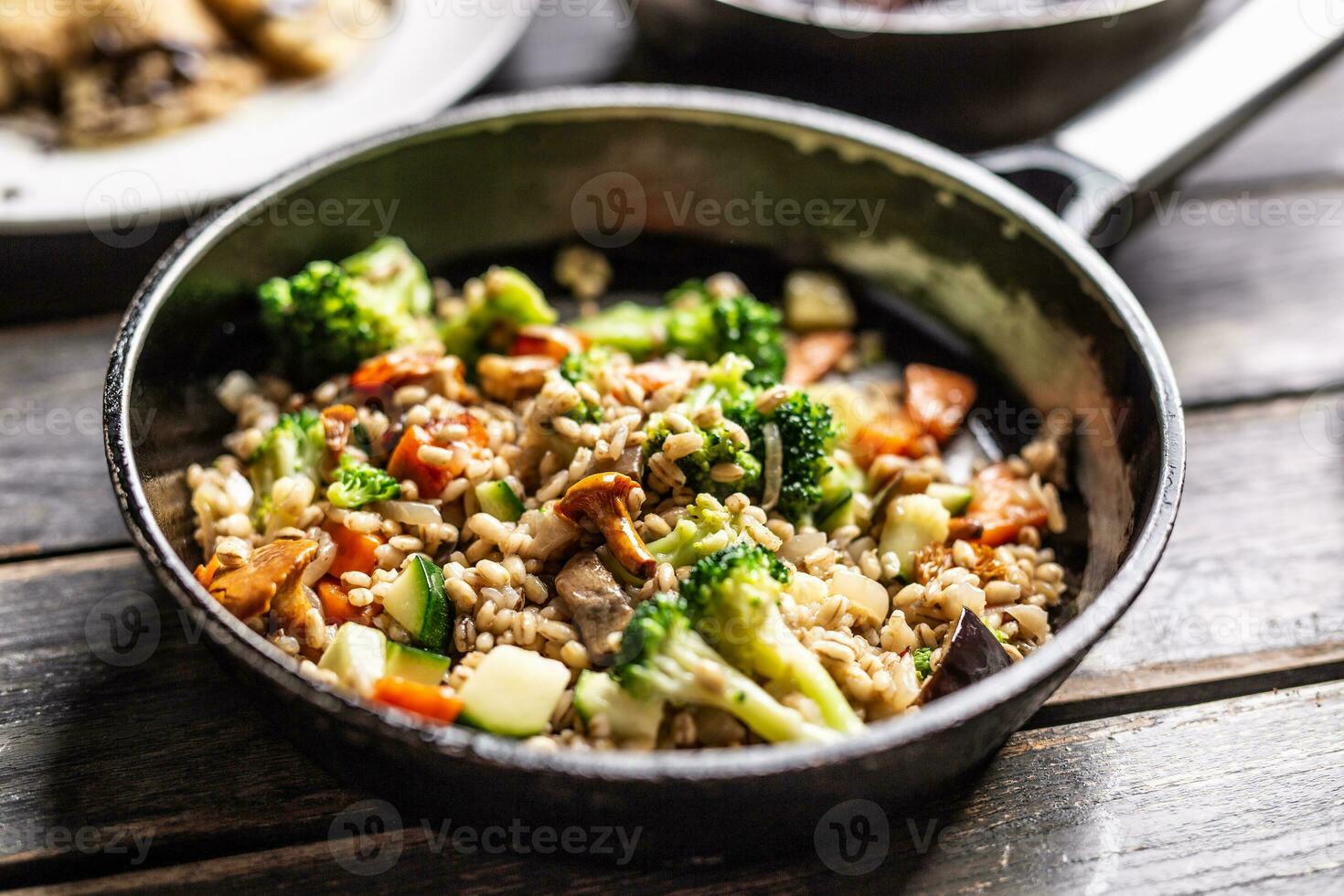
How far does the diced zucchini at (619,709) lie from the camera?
5.95 ft

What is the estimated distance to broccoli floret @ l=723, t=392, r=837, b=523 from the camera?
2.23 m

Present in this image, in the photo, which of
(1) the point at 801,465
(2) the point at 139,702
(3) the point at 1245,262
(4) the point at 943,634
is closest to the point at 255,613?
(2) the point at 139,702

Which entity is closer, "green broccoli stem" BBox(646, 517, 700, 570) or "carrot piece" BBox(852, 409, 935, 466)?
"green broccoli stem" BBox(646, 517, 700, 570)

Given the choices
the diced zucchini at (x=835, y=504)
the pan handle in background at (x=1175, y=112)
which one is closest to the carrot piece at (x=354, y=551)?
the diced zucchini at (x=835, y=504)

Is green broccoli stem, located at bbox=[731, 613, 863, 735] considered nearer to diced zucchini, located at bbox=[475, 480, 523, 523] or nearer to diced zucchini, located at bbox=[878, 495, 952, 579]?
diced zucchini, located at bbox=[878, 495, 952, 579]

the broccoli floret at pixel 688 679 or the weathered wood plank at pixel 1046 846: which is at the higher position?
the broccoli floret at pixel 688 679

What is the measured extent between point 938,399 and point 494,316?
3.51ft

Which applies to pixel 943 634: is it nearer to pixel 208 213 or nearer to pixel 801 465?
pixel 801 465

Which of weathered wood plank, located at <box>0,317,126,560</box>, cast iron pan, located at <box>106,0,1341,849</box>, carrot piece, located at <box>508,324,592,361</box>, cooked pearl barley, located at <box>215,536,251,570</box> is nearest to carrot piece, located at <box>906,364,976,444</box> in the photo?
cast iron pan, located at <box>106,0,1341,849</box>

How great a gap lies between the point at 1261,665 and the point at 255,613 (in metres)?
2.04

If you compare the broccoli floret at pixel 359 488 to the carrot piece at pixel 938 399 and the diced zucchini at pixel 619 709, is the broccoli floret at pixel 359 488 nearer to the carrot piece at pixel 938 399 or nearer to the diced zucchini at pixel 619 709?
the diced zucchini at pixel 619 709

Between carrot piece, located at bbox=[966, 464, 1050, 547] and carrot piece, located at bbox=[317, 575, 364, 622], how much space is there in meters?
1.26

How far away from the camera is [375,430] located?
7.80 feet

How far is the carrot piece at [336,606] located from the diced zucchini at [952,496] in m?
1.19
